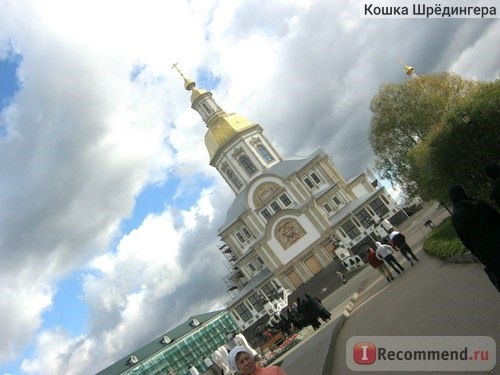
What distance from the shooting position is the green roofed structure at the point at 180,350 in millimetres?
66875

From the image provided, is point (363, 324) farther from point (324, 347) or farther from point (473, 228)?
point (473, 228)

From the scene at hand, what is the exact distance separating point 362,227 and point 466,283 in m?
40.6

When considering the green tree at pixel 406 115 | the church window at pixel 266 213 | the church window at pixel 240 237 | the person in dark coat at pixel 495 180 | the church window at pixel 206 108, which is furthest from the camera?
the church window at pixel 206 108

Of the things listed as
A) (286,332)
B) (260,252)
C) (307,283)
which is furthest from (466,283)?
(260,252)

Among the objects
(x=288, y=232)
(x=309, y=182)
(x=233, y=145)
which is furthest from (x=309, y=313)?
(x=233, y=145)

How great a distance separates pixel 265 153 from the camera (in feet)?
200

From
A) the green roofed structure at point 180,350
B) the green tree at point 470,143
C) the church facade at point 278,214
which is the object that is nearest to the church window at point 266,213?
the church facade at point 278,214

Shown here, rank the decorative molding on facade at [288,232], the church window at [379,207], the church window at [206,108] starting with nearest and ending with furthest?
the church window at [379,207], the decorative molding on facade at [288,232], the church window at [206,108]

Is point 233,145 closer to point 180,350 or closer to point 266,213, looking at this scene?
point 266,213

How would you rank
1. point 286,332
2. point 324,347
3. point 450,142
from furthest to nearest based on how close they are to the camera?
point 286,332 → point 450,142 → point 324,347

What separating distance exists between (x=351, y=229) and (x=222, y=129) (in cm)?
2163

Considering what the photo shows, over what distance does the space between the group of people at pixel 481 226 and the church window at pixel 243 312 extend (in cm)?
4777

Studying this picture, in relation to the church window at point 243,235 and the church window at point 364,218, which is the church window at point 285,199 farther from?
the church window at point 364,218

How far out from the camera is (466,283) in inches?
385
